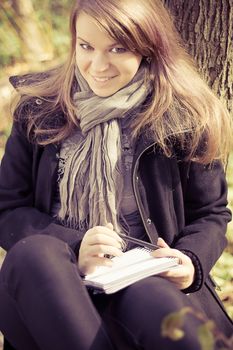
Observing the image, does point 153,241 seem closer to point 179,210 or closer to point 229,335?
point 179,210

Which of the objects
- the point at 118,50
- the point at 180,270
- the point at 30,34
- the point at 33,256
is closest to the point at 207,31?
the point at 118,50

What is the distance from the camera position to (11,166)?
2.75m

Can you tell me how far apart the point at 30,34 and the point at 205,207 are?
9.67ft

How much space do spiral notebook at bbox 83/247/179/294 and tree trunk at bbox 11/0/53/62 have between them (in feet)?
9.56

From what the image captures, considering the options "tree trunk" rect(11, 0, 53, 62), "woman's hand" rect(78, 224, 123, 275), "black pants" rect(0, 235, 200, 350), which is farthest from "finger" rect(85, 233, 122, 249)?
"tree trunk" rect(11, 0, 53, 62)

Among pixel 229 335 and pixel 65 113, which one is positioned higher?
pixel 65 113

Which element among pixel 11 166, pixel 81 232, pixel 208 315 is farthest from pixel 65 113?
pixel 208 315

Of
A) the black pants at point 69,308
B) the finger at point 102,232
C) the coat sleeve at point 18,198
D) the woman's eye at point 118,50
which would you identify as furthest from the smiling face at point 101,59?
the black pants at point 69,308

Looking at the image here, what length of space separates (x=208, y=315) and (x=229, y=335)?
0.34ft

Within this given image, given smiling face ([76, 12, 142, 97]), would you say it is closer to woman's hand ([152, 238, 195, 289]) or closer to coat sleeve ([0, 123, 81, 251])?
coat sleeve ([0, 123, 81, 251])

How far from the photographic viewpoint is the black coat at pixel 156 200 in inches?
103

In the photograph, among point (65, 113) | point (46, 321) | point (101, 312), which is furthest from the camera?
point (65, 113)

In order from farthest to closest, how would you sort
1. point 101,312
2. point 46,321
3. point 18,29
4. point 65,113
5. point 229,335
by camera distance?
point 18,29 → point 65,113 → point 229,335 → point 101,312 → point 46,321

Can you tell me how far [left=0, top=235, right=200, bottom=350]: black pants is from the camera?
210 centimetres
